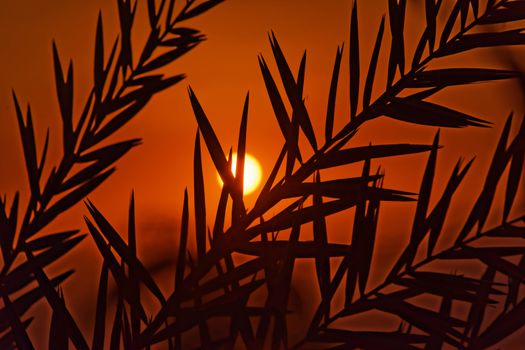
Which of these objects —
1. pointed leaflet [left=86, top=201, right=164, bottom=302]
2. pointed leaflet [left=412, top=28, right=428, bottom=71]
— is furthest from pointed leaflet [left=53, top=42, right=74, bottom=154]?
pointed leaflet [left=412, top=28, right=428, bottom=71]

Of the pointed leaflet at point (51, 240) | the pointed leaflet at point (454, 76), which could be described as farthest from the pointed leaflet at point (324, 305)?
the pointed leaflet at point (51, 240)

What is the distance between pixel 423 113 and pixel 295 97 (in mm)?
67

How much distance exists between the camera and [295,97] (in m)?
0.31

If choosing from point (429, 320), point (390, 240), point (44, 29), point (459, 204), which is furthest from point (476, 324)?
point (44, 29)

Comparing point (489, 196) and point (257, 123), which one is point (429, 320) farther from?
point (257, 123)

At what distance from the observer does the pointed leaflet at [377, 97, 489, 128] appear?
0.29m

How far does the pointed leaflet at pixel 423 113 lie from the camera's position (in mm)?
291

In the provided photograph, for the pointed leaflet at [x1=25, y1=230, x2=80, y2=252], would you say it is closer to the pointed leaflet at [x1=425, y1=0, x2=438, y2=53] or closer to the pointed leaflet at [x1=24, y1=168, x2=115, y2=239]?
the pointed leaflet at [x1=24, y1=168, x2=115, y2=239]

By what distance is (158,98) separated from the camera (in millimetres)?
1050

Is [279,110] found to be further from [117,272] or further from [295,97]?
[117,272]

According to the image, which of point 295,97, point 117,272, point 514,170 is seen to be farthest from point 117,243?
point 514,170

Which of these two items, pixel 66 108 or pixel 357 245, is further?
pixel 66 108

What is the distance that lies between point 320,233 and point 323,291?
1.2 inches

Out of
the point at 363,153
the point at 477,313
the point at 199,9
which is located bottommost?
the point at 477,313
